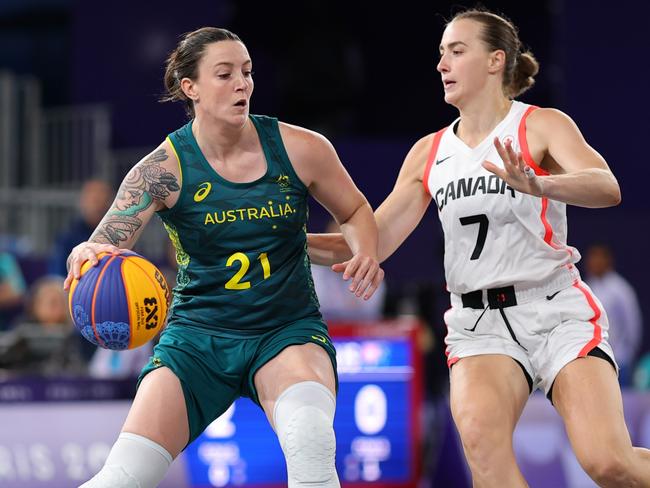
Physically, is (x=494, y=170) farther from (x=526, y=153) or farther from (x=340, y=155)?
(x=340, y=155)

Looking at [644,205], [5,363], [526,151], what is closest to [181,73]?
[526,151]

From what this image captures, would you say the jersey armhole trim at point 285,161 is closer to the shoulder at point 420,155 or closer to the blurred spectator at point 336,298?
the shoulder at point 420,155

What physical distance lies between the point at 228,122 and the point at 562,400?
157cm

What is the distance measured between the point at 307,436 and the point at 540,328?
101 centimetres

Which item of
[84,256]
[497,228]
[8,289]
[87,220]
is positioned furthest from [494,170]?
[8,289]

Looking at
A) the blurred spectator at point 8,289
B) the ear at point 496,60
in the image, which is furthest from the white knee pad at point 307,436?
the blurred spectator at point 8,289

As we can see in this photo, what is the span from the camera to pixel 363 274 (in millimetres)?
4320

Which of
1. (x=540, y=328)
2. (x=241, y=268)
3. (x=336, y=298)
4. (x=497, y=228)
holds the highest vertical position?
(x=497, y=228)

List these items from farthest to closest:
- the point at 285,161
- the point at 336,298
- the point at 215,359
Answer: the point at 336,298
the point at 285,161
the point at 215,359

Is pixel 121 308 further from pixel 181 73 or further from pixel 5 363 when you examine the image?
pixel 5 363

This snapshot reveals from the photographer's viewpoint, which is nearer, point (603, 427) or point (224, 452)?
point (603, 427)

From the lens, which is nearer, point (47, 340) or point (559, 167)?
point (559, 167)

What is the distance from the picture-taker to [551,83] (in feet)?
49.3

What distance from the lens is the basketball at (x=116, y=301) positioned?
4070 millimetres
